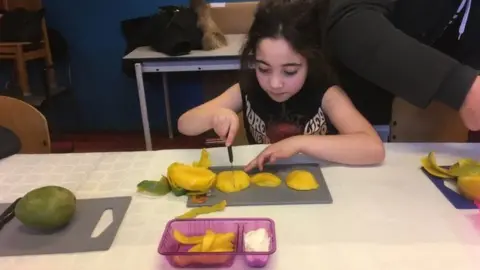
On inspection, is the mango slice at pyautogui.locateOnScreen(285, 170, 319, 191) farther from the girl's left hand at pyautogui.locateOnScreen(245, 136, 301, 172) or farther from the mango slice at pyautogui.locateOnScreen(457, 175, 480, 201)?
the mango slice at pyautogui.locateOnScreen(457, 175, 480, 201)

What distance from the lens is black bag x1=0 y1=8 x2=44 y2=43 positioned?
294 centimetres

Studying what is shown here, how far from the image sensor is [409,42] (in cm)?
83

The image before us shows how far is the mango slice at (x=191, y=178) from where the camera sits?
873 millimetres

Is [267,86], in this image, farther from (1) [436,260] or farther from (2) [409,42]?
(1) [436,260]

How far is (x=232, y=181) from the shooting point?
910 mm

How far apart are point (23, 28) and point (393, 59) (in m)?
2.66

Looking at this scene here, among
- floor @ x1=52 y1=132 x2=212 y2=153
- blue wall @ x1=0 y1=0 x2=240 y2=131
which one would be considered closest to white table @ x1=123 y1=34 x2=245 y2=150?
floor @ x1=52 y1=132 x2=212 y2=153

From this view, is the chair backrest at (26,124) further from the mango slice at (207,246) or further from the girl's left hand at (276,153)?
the mango slice at (207,246)

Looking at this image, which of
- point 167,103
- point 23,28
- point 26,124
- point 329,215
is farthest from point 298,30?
point 23,28

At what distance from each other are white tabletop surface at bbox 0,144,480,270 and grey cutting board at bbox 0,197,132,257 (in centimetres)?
1

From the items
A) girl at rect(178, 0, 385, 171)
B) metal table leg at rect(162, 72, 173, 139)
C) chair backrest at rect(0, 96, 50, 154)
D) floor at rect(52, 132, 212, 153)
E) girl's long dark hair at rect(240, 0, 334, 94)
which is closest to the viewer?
girl at rect(178, 0, 385, 171)

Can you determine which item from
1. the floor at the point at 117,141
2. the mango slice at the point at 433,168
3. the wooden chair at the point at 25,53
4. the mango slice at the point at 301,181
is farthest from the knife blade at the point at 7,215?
the wooden chair at the point at 25,53

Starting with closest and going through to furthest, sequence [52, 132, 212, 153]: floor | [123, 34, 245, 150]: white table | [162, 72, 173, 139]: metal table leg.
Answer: [123, 34, 245, 150]: white table → [52, 132, 212, 153]: floor → [162, 72, 173, 139]: metal table leg

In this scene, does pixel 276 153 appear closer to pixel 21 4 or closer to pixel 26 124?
pixel 26 124
